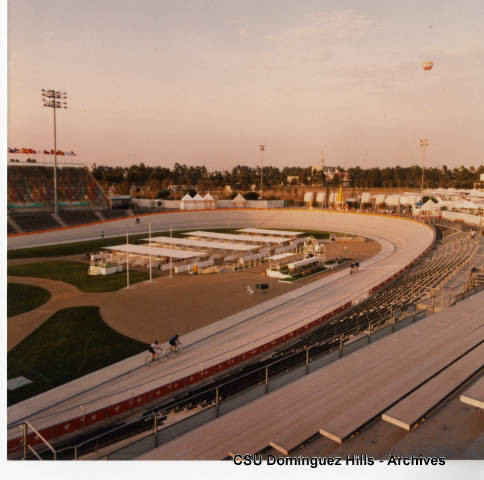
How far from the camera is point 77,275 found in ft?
82.6

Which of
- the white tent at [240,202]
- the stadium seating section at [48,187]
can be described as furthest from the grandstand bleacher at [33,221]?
the white tent at [240,202]

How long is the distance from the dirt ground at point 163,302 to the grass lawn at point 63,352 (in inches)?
21.2

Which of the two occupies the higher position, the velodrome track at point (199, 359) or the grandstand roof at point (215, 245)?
the grandstand roof at point (215, 245)

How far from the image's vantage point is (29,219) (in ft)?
138

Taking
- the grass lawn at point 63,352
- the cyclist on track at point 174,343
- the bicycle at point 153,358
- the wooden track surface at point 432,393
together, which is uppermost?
the wooden track surface at point 432,393

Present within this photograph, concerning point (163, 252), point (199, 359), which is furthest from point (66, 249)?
point (199, 359)

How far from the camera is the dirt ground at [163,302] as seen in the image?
50.8 feet

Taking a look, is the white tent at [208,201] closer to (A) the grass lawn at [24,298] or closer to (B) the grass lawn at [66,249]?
(B) the grass lawn at [66,249]

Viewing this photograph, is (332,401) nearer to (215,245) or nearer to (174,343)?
(174,343)

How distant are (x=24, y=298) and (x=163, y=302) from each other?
740 cm

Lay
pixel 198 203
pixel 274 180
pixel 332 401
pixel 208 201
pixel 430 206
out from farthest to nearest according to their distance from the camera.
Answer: pixel 274 180 < pixel 208 201 < pixel 198 203 < pixel 430 206 < pixel 332 401

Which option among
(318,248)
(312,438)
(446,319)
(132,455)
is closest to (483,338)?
(446,319)

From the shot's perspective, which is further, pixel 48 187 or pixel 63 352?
pixel 48 187

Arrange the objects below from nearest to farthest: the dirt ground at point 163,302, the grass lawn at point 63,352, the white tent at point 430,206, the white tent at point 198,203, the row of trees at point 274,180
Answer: the grass lawn at point 63,352, the dirt ground at point 163,302, the white tent at point 430,206, the white tent at point 198,203, the row of trees at point 274,180
